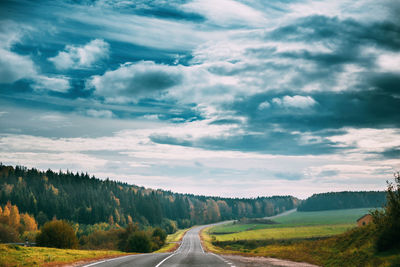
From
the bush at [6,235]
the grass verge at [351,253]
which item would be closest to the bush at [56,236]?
the grass verge at [351,253]

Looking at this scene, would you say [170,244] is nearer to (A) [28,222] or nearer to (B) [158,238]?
(B) [158,238]

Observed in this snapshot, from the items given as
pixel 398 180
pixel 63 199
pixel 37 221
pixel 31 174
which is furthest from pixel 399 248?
pixel 31 174

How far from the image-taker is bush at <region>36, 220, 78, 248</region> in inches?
2047

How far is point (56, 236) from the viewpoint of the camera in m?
52.2

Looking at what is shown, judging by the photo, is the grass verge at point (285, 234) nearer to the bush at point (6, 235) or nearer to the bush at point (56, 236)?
the bush at point (6, 235)

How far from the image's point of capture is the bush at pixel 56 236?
52000mm

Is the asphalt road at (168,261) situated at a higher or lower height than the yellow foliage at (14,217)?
higher

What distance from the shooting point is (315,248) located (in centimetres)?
3838

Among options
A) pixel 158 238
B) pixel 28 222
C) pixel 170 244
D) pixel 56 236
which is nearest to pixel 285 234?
pixel 170 244

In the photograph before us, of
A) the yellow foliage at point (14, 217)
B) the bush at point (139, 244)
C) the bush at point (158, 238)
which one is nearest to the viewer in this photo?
the bush at point (139, 244)

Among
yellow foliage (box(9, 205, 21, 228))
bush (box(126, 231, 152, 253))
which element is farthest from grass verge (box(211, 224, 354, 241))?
yellow foliage (box(9, 205, 21, 228))

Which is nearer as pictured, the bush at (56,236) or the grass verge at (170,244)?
the bush at (56,236)

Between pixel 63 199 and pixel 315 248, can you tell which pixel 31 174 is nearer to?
pixel 63 199

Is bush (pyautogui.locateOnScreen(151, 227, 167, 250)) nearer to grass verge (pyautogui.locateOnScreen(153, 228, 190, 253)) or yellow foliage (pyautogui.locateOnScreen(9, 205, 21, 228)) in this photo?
grass verge (pyautogui.locateOnScreen(153, 228, 190, 253))
